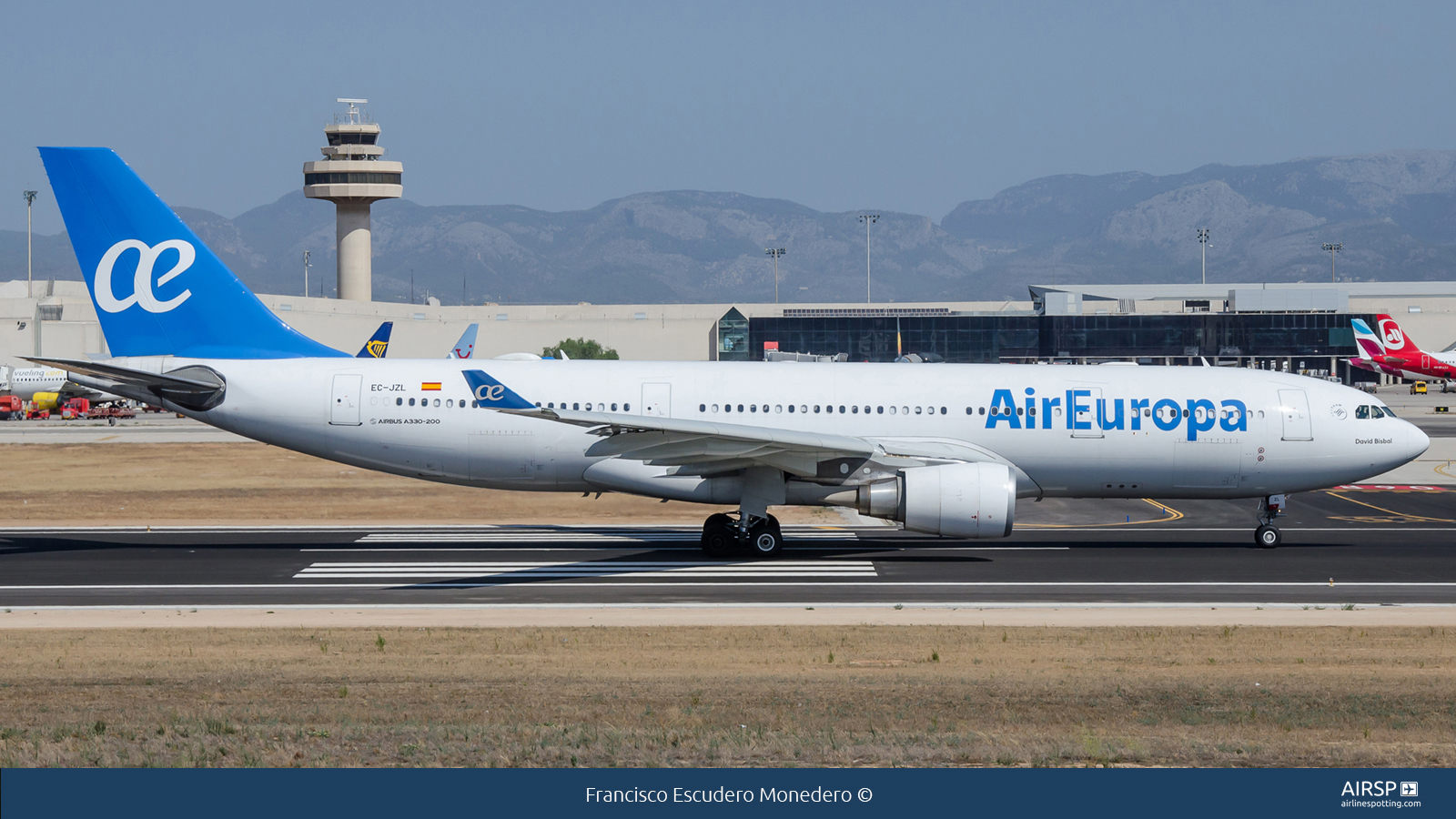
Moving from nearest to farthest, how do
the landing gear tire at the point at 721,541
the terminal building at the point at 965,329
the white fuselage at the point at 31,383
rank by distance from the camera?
the landing gear tire at the point at 721,541
the white fuselage at the point at 31,383
the terminal building at the point at 965,329

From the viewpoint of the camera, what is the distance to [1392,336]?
4279 inches

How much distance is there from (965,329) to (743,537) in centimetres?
12764

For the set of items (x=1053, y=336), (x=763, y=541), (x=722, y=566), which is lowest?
(x=722, y=566)

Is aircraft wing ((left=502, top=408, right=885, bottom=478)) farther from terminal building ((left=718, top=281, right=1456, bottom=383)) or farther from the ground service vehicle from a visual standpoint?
terminal building ((left=718, top=281, right=1456, bottom=383))

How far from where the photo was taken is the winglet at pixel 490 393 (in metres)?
25.4

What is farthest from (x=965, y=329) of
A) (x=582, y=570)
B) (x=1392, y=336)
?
(x=582, y=570)

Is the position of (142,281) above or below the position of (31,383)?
below

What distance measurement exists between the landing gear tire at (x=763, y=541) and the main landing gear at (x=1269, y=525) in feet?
36.6

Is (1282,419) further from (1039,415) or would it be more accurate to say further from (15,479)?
(15,479)

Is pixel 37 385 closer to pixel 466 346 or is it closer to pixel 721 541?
Answer: pixel 466 346

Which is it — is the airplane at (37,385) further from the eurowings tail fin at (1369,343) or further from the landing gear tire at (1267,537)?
the eurowings tail fin at (1369,343)

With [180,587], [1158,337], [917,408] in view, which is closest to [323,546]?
[180,587]

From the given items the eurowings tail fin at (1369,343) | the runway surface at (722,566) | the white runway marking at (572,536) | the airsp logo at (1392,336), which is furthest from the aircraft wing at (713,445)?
the airsp logo at (1392,336)

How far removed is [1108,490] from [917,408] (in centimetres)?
458
